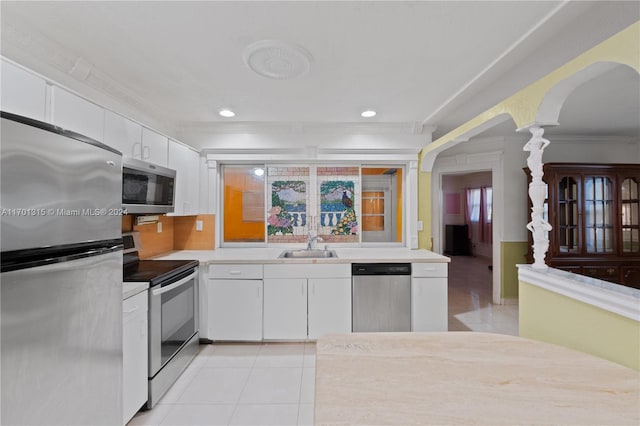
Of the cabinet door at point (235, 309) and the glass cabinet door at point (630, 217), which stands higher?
the glass cabinet door at point (630, 217)

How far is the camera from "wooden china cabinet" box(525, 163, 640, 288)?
130 inches

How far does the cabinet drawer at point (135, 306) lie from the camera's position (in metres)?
1.60

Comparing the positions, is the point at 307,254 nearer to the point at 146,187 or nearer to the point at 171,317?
the point at 171,317

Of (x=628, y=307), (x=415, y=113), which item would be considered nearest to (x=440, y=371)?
(x=628, y=307)

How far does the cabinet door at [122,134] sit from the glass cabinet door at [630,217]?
5173 mm

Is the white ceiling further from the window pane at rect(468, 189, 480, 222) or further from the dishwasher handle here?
the window pane at rect(468, 189, 480, 222)

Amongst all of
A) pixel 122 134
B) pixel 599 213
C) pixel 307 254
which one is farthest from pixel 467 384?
pixel 599 213

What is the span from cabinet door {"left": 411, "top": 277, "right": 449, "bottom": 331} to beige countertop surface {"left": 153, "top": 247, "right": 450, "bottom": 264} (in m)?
0.22

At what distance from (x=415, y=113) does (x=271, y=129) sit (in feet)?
5.24

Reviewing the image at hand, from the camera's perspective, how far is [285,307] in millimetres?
2693

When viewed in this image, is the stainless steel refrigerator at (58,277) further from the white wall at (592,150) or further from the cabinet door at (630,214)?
the cabinet door at (630,214)

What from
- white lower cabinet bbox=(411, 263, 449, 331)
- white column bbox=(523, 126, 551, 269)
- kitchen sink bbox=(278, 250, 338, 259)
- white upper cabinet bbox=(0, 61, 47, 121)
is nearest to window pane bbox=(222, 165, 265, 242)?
kitchen sink bbox=(278, 250, 338, 259)

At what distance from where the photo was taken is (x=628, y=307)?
973 millimetres

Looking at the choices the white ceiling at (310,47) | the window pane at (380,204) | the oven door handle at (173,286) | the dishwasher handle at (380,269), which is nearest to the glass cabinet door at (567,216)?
the white ceiling at (310,47)
